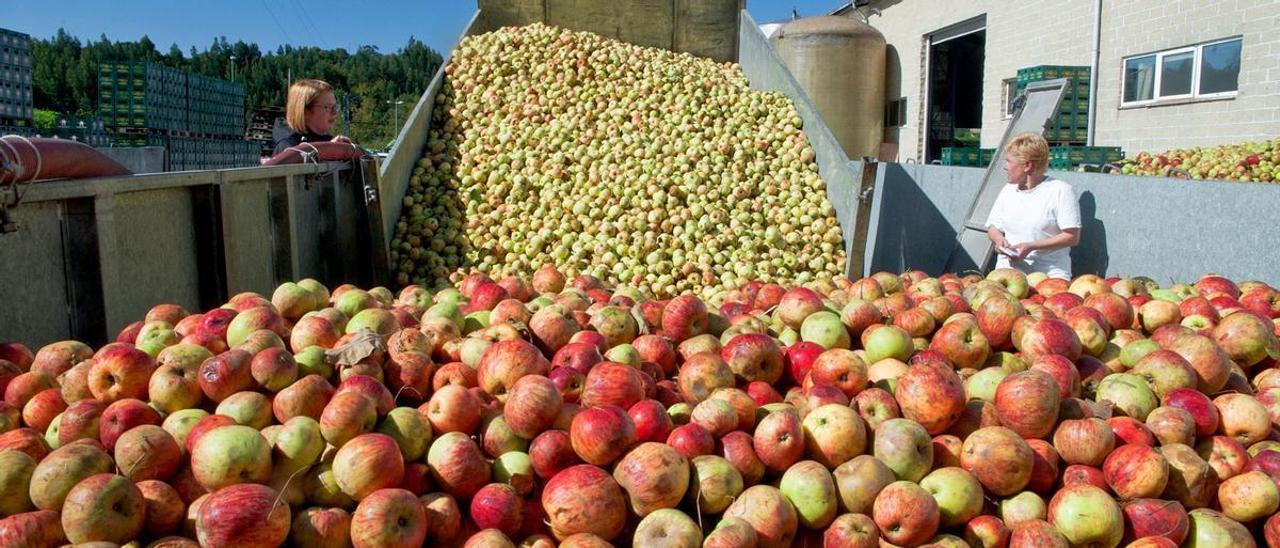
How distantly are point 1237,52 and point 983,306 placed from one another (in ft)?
32.7

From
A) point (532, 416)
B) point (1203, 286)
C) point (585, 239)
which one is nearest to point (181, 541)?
point (532, 416)

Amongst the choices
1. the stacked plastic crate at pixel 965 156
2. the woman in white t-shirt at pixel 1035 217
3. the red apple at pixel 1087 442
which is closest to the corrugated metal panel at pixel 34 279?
the red apple at pixel 1087 442

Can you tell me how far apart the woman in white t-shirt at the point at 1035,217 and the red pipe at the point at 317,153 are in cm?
453

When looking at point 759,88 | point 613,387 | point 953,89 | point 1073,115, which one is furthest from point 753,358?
point 953,89

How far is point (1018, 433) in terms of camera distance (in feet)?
8.11

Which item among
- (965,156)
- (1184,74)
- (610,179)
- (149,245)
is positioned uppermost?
(1184,74)

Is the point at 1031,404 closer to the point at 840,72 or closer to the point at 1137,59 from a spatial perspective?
the point at 1137,59

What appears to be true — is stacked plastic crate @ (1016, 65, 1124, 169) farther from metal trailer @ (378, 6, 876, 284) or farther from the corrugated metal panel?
the corrugated metal panel

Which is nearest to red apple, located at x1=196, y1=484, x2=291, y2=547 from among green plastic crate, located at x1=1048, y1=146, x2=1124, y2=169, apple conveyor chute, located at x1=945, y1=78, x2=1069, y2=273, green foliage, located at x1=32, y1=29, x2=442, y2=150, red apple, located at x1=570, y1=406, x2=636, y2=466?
red apple, located at x1=570, y1=406, x2=636, y2=466

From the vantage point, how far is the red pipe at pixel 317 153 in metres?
5.26

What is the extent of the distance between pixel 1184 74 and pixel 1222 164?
3.49m

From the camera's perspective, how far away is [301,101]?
19.4 feet

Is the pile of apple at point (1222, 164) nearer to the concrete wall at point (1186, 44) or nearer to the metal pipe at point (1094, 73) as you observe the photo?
the concrete wall at point (1186, 44)

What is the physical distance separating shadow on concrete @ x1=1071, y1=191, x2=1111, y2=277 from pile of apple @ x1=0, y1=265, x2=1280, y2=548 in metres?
3.16
